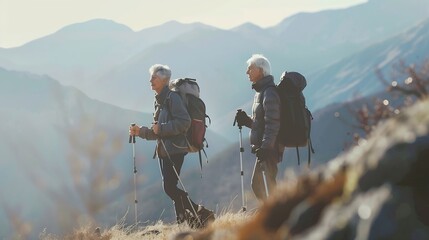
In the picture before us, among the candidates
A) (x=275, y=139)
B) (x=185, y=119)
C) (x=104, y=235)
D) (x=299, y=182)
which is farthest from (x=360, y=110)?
(x=299, y=182)

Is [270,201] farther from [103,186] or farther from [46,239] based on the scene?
[103,186]

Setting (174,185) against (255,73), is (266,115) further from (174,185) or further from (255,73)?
(174,185)

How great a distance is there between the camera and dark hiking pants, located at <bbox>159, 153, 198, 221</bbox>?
9336 mm

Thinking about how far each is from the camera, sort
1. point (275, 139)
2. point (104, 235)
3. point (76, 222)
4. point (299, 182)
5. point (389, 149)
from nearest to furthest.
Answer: point (389, 149) → point (299, 182) → point (275, 139) → point (104, 235) → point (76, 222)

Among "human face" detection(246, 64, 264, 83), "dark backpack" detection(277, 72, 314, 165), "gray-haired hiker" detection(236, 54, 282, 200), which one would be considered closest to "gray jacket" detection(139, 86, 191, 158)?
→ "gray-haired hiker" detection(236, 54, 282, 200)

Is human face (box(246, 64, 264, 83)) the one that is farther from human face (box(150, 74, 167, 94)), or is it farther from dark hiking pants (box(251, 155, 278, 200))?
human face (box(150, 74, 167, 94))

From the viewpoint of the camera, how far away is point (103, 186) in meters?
10.7

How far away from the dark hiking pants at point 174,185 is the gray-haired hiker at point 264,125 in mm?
1089

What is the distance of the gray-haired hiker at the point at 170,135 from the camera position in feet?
30.5

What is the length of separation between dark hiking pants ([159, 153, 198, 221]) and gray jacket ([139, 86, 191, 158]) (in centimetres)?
10

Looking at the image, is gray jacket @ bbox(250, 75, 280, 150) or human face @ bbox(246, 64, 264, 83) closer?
gray jacket @ bbox(250, 75, 280, 150)

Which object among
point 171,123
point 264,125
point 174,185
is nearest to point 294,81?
point 264,125

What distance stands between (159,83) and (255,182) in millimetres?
1999

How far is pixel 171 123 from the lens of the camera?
9.28 metres
